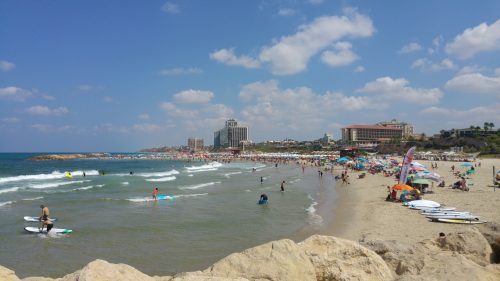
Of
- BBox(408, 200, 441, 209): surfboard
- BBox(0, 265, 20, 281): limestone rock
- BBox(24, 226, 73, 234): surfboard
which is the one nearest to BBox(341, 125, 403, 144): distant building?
BBox(408, 200, 441, 209): surfboard

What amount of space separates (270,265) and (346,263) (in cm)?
104

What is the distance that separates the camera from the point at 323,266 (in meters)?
4.55

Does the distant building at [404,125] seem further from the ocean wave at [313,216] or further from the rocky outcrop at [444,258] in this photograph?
the rocky outcrop at [444,258]

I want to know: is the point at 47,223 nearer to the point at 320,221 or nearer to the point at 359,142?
the point at 320,221

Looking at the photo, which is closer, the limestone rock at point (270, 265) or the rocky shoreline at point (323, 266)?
the rocky shoreline at point (323, 266)

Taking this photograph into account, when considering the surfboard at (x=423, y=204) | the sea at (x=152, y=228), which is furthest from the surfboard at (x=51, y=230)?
the surfboard at (x=423, y=204)

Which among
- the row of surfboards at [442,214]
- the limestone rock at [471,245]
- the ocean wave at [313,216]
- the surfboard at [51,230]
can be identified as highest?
the limestone rock at [471,245]

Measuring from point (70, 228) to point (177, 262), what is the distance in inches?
290

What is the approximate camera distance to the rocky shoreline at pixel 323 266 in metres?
3.65

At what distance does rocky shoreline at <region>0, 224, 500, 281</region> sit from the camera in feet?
12.0

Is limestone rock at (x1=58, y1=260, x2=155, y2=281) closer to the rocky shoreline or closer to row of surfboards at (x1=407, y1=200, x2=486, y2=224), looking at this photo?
the rocky shoreline

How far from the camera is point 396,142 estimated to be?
108m

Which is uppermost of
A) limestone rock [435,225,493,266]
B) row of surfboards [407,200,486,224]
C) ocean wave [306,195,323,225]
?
limestone rock [435,225,493,266]

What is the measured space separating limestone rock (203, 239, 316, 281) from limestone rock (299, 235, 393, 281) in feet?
0.73
